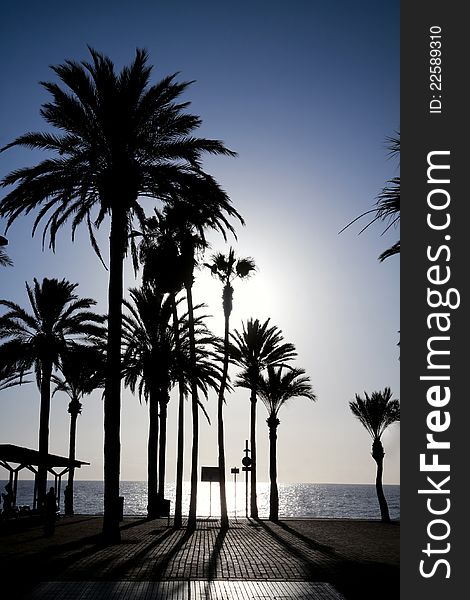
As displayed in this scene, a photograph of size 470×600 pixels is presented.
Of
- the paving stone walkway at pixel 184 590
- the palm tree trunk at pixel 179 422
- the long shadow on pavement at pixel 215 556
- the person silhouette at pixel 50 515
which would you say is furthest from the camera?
the palm tree trunk at pixel 179 422

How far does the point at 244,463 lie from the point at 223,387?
796 centimetres

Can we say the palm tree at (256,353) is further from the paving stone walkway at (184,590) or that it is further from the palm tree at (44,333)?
the paving stone walkway at (184,590)

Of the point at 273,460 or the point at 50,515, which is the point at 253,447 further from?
the point at 50,515

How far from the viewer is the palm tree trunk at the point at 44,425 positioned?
3797 centimetres

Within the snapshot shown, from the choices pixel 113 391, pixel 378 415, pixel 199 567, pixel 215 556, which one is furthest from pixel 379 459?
pixel 199 567

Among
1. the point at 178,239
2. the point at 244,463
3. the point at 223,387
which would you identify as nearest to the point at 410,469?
the point at 178,239

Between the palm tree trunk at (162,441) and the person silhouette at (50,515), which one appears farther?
Answer: the palm tree trunk at (162,441)

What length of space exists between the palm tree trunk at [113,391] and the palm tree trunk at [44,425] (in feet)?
50.9

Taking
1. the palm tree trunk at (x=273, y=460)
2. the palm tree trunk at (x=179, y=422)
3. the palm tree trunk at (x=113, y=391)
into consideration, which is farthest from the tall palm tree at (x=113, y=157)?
the palm tree trunk at (x=273, y=460)

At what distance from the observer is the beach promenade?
13188 mm

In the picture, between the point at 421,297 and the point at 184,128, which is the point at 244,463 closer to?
the point at 184,128

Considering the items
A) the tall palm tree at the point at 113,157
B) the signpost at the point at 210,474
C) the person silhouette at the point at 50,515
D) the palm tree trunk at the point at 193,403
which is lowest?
the person silhouette at the point at 50,515

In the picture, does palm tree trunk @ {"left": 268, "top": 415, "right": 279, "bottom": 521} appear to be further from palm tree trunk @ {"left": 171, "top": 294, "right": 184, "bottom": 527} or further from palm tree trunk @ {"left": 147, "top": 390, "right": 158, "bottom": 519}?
palm tree trunk @ {"left": 171, "top": 294, "right": 184, "bottom": 527}

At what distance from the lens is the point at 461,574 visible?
8.95 meters
